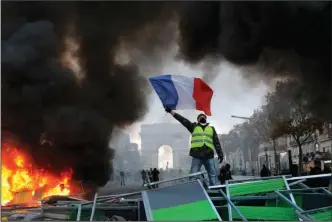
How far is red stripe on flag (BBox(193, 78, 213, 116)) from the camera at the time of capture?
17.7 ft

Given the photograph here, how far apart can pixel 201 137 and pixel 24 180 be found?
6.13m

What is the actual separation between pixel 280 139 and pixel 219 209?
15553 millimetres

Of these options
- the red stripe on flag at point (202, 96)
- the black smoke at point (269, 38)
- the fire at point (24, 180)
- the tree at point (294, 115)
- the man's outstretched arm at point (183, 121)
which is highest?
the black smoke at point (269, 38)

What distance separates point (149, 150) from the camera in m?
13.5

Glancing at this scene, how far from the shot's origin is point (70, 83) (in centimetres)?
1034

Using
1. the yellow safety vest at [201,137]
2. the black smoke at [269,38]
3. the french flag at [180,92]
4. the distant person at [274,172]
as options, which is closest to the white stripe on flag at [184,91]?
the french flag at [180,92]

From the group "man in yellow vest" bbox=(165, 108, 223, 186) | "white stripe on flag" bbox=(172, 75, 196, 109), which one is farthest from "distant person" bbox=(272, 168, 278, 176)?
"man in yellow vest" bbox=(165, 108, 223, 186)

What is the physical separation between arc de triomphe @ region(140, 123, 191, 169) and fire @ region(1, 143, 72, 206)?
93.3 inches

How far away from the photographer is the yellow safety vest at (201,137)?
4961mm

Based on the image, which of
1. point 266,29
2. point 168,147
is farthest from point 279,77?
point 168,147

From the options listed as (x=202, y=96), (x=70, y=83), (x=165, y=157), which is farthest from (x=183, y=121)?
(x=165, y=157)

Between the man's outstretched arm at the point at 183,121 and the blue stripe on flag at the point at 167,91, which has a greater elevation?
the blue stripe on flag at the point at 167,91

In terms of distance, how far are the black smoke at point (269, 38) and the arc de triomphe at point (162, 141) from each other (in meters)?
2.01

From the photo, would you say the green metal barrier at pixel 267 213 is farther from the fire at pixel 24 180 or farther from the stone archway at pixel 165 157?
the stone archway at pixel 165 157
